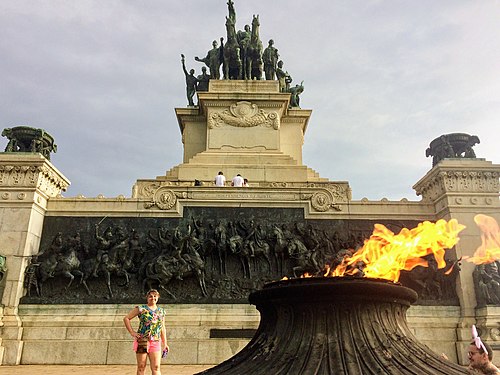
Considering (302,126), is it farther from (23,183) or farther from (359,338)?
(359,338)

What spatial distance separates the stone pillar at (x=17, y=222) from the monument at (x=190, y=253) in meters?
0.04

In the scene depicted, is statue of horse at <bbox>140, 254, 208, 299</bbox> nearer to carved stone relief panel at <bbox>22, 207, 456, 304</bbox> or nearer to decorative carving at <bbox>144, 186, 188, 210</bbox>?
carved stone relief panel at <bbox>22, 207, 456, 304</bbox>

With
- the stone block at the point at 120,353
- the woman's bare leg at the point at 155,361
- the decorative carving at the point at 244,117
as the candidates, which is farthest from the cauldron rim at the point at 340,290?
the decorative carving at the point at 244,117

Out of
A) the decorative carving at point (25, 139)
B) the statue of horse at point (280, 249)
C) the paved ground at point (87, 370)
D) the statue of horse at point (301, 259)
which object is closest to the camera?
the paved ground at point (87, 370)

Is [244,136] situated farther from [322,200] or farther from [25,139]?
[25,139]

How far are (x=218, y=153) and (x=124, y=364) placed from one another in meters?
9.86

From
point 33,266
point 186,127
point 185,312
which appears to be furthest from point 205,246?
point 186,127

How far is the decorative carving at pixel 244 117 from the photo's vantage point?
66.5ft

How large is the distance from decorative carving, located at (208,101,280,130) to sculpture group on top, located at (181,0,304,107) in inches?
124

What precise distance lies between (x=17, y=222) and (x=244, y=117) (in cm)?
1086

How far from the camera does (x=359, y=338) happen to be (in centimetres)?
392

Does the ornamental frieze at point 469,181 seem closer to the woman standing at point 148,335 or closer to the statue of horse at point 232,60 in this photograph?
the woman standing at point 148,335

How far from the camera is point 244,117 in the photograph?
66.9 feet

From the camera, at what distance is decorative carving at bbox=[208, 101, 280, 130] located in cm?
2028
